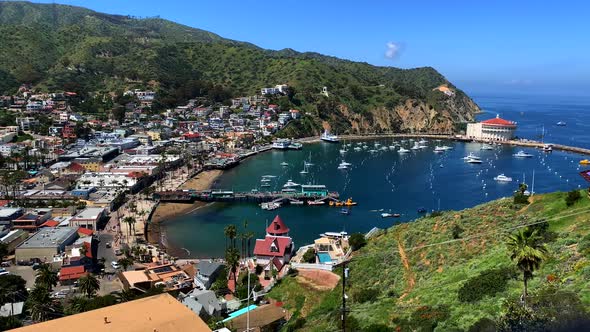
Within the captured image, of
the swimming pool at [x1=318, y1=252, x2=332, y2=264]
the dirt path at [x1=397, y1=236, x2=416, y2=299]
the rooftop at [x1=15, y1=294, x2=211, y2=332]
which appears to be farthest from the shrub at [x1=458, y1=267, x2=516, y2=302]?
the swimming pool at [x1=318, y1=252, x2=332, y2=264]

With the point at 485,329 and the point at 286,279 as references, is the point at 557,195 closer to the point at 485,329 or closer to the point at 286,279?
the point at 485,329

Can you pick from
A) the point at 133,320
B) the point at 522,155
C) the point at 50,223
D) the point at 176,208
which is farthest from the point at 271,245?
the point at 522,155

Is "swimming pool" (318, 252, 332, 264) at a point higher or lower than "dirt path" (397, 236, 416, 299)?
lower

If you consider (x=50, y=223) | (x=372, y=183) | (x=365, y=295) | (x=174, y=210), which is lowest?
(x=174, y=210)

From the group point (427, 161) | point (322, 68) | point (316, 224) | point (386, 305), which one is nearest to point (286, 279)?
point (386, 305)

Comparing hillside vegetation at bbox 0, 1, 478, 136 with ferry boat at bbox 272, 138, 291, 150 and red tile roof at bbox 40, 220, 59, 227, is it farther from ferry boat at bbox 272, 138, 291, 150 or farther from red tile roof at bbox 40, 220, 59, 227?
red tile roof at bbox 40, 220, 59, 227

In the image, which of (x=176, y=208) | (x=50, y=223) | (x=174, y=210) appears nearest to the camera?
(x=50, y=223)

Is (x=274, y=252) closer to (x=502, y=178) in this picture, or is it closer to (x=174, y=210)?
(x=174, y=210)
